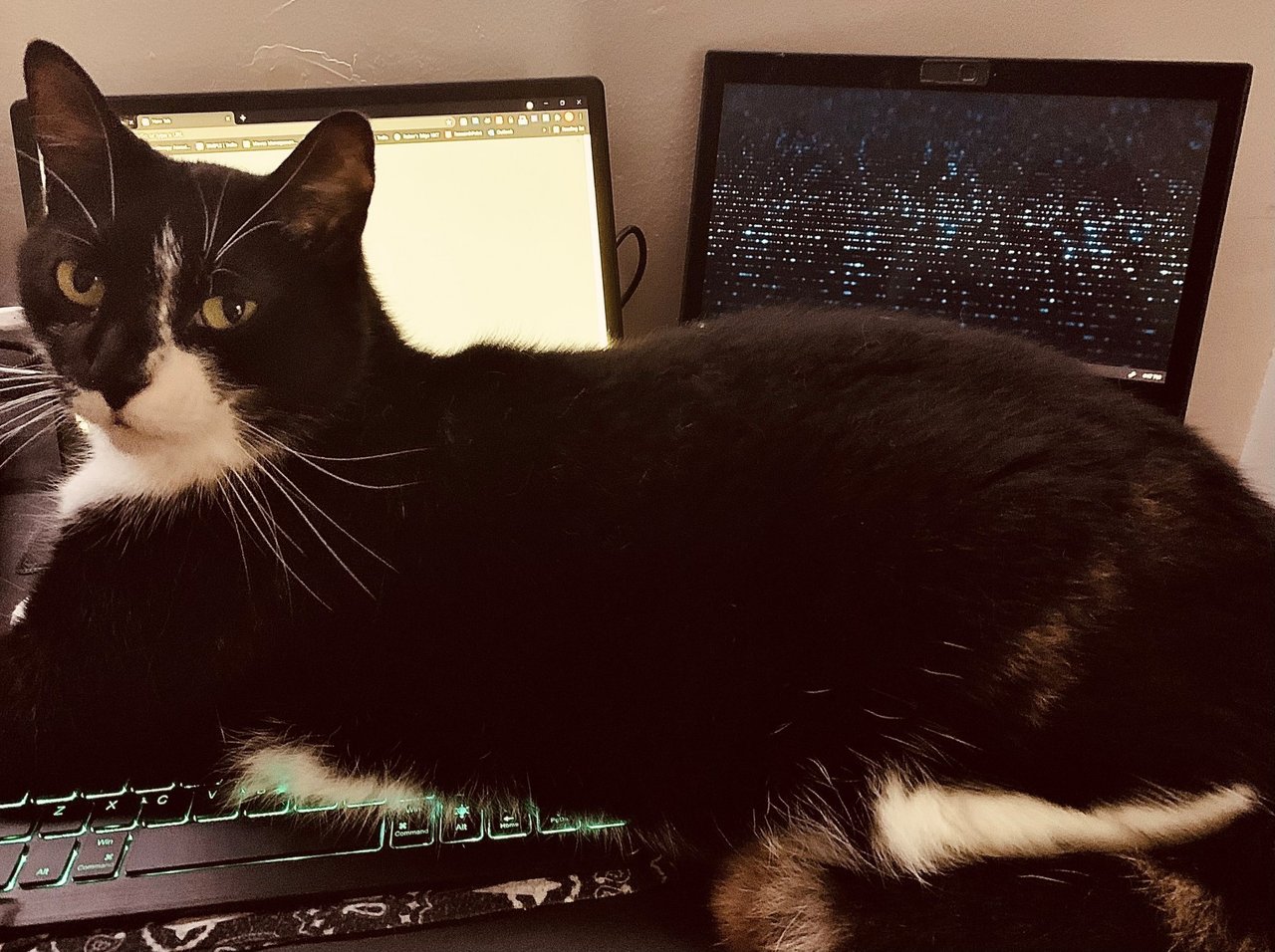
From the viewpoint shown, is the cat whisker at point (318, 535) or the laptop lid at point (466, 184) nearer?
the cat whisker at point (318, 535)

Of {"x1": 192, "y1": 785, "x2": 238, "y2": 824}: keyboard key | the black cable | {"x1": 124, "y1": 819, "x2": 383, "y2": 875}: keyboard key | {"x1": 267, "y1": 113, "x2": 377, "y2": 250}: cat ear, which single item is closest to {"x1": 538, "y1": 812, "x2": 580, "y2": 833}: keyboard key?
{"x1": 124, "y1": 819, "x2": 383, "y2": 875}: keyboard key

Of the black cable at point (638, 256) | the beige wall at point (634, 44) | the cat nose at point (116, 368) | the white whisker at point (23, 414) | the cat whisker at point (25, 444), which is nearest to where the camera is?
the cat nose at point (116, 368)

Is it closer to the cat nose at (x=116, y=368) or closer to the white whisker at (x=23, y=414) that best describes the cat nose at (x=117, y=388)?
the cat nose at (x=116, y=368)

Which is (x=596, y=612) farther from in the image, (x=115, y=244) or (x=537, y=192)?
(x=537, y=192)

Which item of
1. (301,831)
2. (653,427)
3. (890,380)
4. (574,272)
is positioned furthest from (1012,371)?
(301,831)

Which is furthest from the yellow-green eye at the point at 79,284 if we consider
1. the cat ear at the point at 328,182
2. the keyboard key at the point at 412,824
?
the keyboard key at the point at 412,824

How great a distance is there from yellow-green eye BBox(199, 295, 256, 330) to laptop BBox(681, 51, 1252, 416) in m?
0.53

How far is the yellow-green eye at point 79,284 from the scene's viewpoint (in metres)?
0.52

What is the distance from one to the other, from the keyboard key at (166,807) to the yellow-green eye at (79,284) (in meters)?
0.35

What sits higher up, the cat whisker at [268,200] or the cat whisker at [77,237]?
the cat whisker at [268,200]

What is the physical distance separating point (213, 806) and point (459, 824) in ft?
0.57

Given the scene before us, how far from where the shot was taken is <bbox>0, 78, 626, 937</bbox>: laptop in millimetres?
512

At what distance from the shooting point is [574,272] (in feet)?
2.92

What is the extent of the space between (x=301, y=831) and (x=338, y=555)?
0.20 metres
